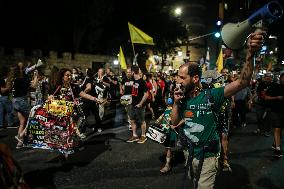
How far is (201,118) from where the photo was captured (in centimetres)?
349

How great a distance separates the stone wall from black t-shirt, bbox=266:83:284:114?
11.9 metres

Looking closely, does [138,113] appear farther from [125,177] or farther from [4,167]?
[4,167]

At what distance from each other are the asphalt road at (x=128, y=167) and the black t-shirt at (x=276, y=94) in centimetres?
112

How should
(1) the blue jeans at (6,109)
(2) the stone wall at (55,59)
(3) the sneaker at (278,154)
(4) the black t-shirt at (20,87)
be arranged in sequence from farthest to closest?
(2) the stone wall at (55,59) < (1) the blue jeans at (6,109) < (4) the black t-shirt at (20,87) < (3) the sneaker at (278,154)

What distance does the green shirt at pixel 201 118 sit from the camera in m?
3.47

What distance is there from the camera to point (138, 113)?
8.90 m

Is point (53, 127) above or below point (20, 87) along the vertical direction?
below

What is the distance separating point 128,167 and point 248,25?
188 inches

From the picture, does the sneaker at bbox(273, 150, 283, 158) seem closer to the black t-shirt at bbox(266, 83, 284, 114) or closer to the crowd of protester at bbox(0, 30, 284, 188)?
the crowd of protester at bbox(0, 30, 284, 188)

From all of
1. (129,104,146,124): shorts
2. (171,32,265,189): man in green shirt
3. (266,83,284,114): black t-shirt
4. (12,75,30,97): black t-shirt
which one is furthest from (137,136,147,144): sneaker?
(171,32,265,189): man in green shirt

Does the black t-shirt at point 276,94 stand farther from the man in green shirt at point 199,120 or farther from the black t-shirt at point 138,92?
the man in green shirt at point 199,120

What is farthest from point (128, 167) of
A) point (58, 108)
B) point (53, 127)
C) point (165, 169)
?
point (58, 108)

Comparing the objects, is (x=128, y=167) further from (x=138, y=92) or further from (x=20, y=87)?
(x=20, y=87)

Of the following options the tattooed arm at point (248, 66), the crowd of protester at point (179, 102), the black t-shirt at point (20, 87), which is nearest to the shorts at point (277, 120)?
the crowd of protester at point (179, 102)
